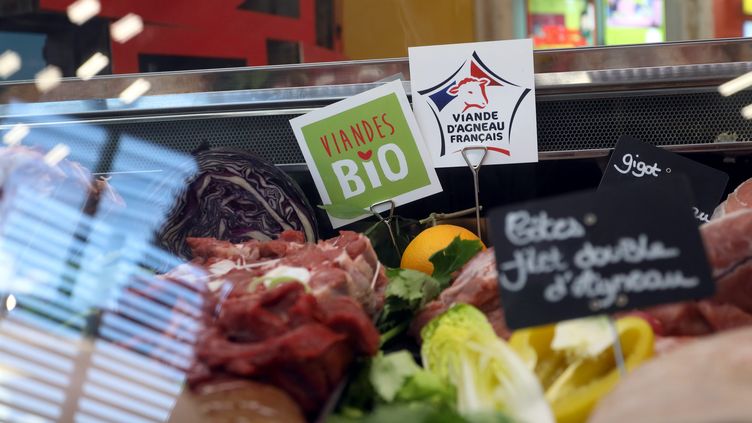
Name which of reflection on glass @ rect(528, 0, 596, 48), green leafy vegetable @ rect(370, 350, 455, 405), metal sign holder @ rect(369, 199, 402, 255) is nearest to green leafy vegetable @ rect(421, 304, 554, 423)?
green leafy vegetable @ rect(370, 350, 455, 405)

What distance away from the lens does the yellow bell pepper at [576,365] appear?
3.94ft

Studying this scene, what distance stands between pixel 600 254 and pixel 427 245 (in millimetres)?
784

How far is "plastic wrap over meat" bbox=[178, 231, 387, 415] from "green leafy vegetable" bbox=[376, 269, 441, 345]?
0.22 ft

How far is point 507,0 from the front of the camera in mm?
6340

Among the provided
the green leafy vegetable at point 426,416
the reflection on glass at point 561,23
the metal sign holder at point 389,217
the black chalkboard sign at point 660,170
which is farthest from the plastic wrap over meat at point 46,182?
the reflection on glass at point 561,23

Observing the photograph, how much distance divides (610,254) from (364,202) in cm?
101

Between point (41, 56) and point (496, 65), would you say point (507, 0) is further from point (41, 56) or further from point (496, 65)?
point (496, 65)

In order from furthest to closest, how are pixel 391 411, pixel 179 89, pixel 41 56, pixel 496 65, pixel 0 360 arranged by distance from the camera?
pixel 41 56 → pixel 179 89 → pixel 496 65 → pixel 0 360 → pixel 391 411

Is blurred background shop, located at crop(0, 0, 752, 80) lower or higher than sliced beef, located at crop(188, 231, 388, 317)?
higher

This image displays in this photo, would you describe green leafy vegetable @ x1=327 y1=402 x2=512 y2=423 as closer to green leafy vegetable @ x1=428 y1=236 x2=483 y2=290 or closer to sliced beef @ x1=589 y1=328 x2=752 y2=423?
sliced beef @ x1=589 y1=328 x2=752 y2=423

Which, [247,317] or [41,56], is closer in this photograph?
[247,317]

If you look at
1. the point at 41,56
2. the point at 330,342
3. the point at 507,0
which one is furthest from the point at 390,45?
the point at 330,342

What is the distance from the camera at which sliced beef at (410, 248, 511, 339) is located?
162cm

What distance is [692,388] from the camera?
954mm
